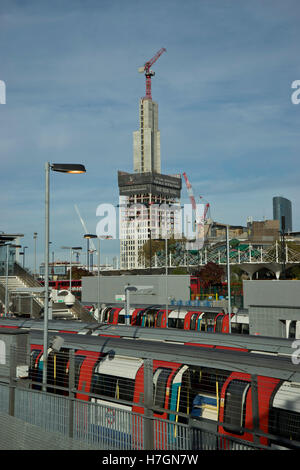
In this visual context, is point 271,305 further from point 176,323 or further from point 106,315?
point 106,315

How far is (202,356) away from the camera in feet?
38.8

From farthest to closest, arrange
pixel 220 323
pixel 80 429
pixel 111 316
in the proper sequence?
pixel 111 316 → pixel 220 323 → pixel 80 429

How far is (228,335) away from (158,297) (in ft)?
106

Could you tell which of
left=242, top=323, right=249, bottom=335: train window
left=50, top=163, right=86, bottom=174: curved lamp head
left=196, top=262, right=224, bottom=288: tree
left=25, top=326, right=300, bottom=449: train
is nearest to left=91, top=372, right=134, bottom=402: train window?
left=25, top=326, right=300, bottom=449: train

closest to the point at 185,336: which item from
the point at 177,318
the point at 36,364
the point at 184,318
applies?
the point at 36,364

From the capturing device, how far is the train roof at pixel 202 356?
1032 cm

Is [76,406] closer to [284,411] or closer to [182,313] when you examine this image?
[284,411]

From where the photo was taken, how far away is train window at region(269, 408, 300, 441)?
26.8 feet

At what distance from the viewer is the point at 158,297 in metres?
49.0

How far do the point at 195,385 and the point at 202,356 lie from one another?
0.90 m

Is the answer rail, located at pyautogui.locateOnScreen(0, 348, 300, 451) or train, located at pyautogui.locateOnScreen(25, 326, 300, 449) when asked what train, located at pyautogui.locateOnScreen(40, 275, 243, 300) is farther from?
rail, located at pyautogui.locateOnScreen(0, 348, 300, 451)

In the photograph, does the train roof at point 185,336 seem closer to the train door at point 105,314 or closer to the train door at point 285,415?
the train door at point 285,415
